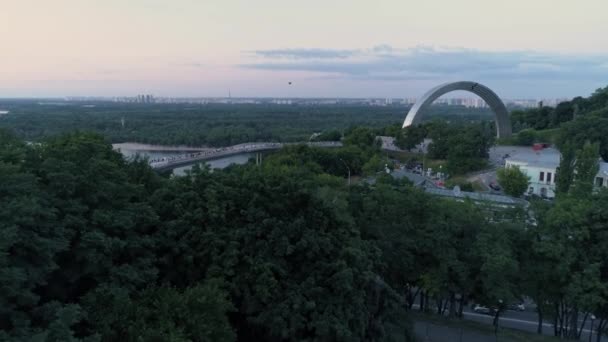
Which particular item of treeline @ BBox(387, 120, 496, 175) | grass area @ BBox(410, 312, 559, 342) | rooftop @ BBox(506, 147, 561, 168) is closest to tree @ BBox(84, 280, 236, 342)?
grass area @ BBox(410, 312, 559, 342)

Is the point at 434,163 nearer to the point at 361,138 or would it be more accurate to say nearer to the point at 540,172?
the point at 361,138

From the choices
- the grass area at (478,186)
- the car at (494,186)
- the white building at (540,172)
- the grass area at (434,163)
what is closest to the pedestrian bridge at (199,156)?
the grass area at (434,163)

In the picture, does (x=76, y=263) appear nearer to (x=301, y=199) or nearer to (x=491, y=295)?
(x=301, y=199)

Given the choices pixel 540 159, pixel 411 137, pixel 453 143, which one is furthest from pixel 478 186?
pixel 411 137

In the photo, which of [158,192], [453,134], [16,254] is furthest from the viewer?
[453,134]

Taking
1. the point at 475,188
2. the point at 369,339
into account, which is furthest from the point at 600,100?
the point at 369,339

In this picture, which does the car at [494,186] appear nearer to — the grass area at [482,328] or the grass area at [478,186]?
the grass area at [478,186]
